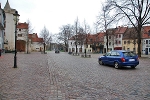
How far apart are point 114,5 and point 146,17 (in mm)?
6108

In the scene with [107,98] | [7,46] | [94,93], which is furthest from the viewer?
[7,46]

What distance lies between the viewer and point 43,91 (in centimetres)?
672

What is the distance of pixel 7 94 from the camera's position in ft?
20.2

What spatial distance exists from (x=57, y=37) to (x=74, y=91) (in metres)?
72.3

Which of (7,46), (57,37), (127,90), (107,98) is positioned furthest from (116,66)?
(57,37)

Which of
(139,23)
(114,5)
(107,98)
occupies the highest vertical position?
(114,5)

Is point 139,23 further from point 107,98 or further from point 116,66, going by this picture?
point 107,98

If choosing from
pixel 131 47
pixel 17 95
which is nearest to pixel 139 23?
pixel 17 95

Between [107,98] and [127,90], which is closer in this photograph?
[107,98]

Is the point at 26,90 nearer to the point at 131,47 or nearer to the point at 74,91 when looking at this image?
the point at 74,91

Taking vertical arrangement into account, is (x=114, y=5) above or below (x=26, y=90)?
above

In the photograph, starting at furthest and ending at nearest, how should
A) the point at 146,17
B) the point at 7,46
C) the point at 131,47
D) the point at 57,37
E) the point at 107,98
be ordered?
1. the point at 57,37
2. the point at 131,47
3. the point at 7,46
4. the point at 146,17
5. the point at 107,98

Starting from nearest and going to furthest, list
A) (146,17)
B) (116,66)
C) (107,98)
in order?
(107,98) < (116,66) < (146,17)

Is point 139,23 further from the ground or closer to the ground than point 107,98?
further from the ground
